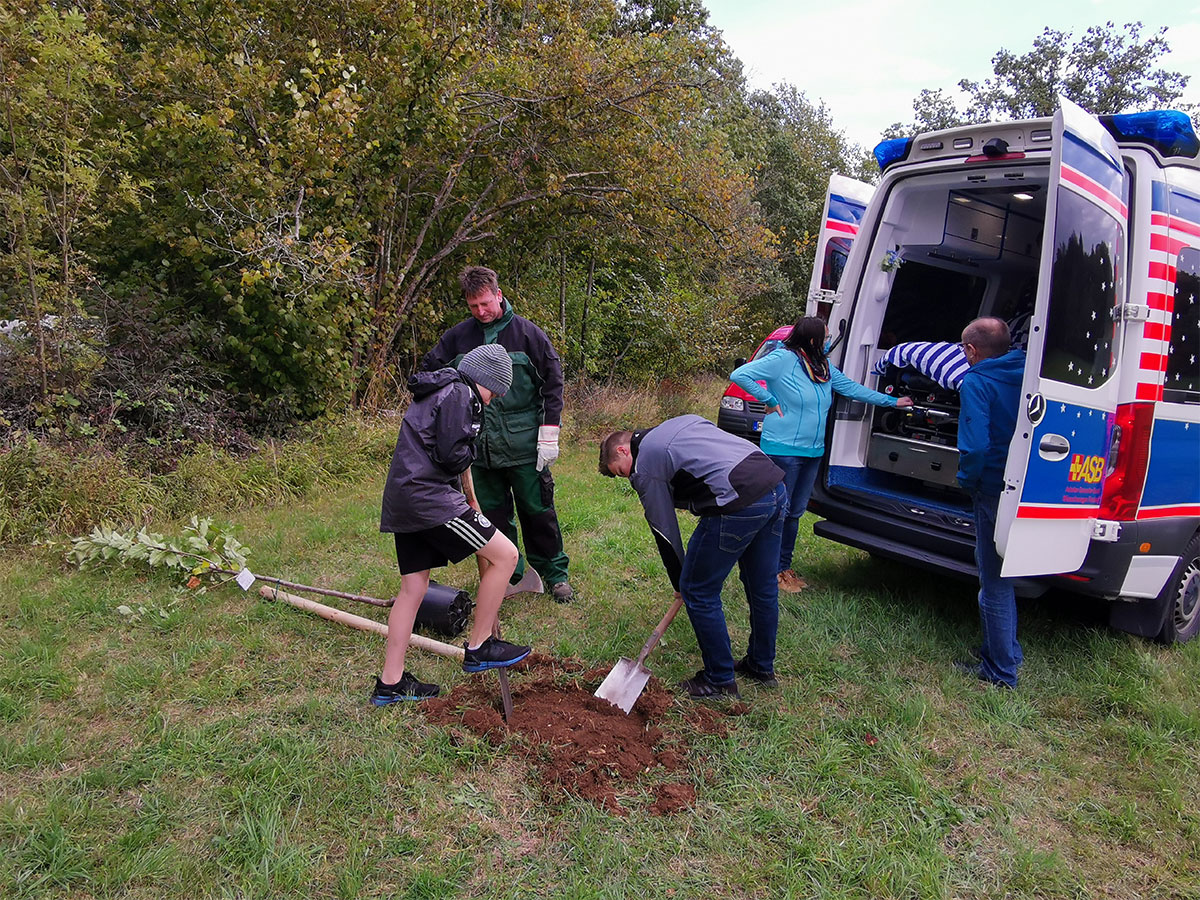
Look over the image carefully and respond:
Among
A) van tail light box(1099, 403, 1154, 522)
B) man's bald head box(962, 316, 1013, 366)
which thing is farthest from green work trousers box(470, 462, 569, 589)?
van tail light box(1099, 403, 1154, 522)

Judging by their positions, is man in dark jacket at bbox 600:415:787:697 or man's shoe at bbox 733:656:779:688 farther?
man's shoe at bbox 733:656:779:688

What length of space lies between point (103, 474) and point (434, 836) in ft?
13.3

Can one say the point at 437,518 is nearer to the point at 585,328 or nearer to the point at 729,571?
the point at 729,571

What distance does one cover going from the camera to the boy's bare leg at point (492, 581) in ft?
10.6

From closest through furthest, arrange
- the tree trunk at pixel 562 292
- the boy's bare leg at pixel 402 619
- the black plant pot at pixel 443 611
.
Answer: the boy's bare leg at pixel 402 619, the black plant pot at pixel 443 611, the tree trunk at pixel 562 292

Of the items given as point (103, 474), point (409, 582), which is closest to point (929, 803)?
point (409, 582)

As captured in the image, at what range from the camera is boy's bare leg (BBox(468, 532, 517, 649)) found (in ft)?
10.6

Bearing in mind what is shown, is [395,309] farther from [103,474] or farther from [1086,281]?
[1086,281]

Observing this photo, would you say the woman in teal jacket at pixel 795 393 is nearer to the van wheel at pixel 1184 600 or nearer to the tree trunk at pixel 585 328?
the van wheel at pixel 1184 600

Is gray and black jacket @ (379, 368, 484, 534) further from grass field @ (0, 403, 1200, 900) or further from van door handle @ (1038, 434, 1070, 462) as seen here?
van door handle @ (1038, 434, 1070, 462)

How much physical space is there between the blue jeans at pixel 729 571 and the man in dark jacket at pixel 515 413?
1223 millimetres

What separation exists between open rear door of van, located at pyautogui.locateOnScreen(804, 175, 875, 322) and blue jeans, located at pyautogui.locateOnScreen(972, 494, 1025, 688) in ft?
5.69

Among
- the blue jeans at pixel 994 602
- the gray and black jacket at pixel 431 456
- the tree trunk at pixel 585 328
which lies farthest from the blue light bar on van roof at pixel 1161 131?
the tree trunk at pixel 585 328

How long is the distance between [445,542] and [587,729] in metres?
0.96
